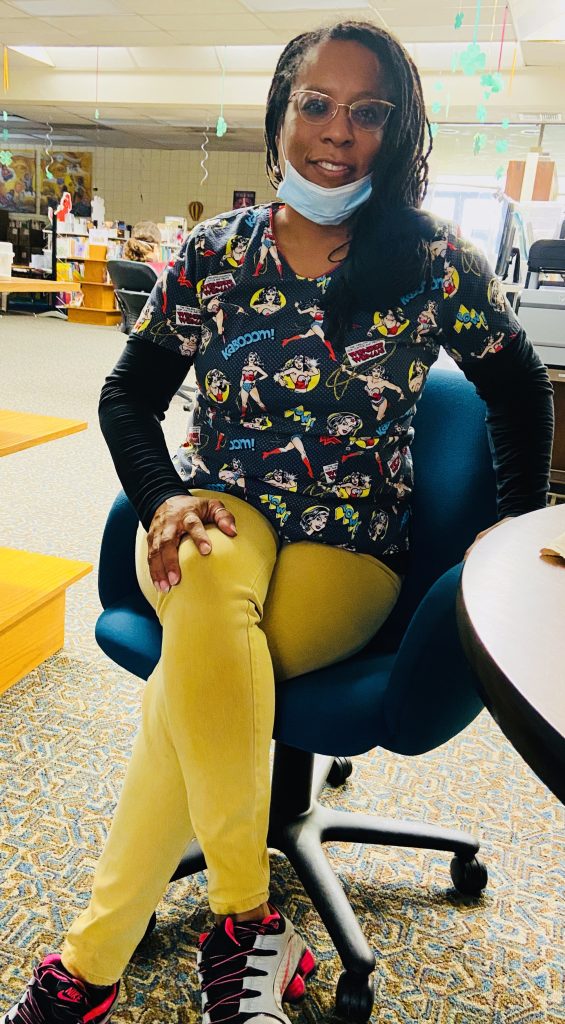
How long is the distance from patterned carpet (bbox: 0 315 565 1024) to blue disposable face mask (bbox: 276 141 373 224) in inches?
40.7

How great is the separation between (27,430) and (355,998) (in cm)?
132

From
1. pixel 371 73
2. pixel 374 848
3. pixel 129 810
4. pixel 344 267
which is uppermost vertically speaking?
pixel 371 73

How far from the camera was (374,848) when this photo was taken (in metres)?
1.37

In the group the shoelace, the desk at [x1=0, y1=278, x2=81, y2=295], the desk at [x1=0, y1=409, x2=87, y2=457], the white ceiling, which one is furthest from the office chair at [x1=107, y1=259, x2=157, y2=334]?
the shoelace

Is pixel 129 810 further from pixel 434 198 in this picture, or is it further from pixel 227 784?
pixel 434 198

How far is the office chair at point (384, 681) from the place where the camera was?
0.93 m

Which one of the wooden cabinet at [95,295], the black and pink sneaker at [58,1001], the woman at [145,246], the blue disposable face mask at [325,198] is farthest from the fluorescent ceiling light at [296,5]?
the black and pink sneaker at [58,1001]

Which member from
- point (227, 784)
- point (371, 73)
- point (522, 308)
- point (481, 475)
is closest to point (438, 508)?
point (481, 475)

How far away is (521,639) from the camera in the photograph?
1.60 ft

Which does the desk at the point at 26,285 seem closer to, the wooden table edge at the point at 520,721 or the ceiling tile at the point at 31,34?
the wooden table edge at the point at 520,721

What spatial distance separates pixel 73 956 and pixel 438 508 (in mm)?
754

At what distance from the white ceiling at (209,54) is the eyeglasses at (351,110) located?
4.05 m

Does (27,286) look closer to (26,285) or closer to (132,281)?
(26,285)

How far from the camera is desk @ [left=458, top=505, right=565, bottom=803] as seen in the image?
1.32 feet
